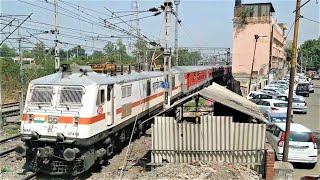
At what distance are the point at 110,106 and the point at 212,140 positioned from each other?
3839 millimetres

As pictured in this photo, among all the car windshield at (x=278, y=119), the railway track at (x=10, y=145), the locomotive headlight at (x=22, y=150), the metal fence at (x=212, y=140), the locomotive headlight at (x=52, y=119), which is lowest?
the railway track at (x=10, y=145)

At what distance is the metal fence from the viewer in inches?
418

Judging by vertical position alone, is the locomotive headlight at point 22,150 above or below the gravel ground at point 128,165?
above

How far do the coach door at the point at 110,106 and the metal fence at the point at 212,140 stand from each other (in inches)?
89.0

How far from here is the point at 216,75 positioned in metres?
54.8

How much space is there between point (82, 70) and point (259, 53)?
162 feet

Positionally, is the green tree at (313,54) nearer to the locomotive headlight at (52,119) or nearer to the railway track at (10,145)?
the railway track at (10,145)

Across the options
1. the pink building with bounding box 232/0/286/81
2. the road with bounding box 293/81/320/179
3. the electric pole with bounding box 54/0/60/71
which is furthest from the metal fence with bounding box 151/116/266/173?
the pink building with bounding box 232/0/286/81

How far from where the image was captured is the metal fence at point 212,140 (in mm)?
10609

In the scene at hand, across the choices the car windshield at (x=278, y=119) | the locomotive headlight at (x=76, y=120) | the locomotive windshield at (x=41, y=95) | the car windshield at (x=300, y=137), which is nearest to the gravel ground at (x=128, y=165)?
the locomotive headlight at (x=76, y=120)

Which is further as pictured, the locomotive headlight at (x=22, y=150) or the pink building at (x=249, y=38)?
the pink building at (x=249, y=38)

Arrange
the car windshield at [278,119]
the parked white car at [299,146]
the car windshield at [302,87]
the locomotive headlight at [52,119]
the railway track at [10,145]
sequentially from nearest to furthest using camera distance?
the locomotive headlight at [52,119] < the parked white car at [299,146] < the railway track at [10,145] < the car windshield at [278,119] < the car windshield at [302,87]

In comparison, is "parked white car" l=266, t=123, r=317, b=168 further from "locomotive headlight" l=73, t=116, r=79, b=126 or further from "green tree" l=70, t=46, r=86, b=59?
"green tree" l=70, t=46, r=86, b=59

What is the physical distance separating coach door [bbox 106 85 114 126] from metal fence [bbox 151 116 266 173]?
2.26m
